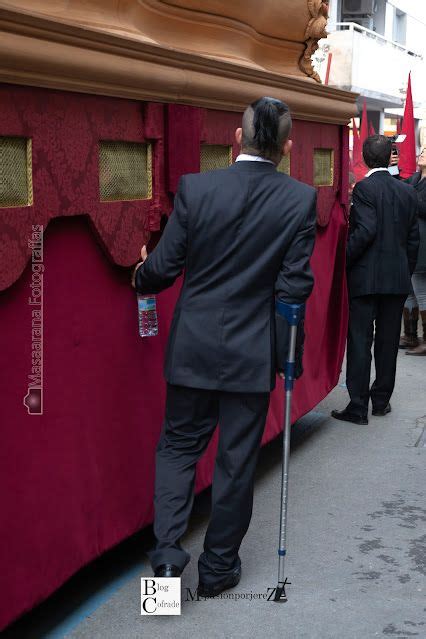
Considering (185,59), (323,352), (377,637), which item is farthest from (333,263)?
(377,637)

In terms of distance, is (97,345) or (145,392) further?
(145,392)

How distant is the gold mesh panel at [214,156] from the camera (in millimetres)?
3920

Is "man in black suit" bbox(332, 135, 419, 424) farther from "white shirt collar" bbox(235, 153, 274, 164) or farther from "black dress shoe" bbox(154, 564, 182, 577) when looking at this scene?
"black dress shoe" bbox(154, 564, 182, 577)

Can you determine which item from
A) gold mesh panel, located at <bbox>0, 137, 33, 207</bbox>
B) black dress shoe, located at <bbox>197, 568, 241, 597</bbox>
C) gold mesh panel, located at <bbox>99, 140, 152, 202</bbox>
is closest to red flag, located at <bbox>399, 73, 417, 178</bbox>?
gold mesh panel, located at <bbox>99, 140, 152, 202</bbox>

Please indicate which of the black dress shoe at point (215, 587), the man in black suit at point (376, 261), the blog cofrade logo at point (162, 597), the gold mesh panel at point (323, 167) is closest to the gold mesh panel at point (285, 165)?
the gold mesh panel at point (323, 167)

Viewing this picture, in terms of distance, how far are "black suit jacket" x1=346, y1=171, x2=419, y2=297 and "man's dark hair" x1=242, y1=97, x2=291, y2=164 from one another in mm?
2477

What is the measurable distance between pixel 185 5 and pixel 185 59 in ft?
1.31

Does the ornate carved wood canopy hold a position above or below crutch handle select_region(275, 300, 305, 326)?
above

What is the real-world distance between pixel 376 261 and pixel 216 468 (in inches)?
105

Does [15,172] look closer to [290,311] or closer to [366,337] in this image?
[290,311]

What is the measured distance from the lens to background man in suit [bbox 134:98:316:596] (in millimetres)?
3150

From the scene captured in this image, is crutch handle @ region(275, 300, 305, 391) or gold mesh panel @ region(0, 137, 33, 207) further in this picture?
crutch handle @ region(275, 300, 305, 391)

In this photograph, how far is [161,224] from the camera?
145 inches

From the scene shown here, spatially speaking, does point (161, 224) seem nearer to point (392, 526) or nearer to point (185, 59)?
point (185, 59)
